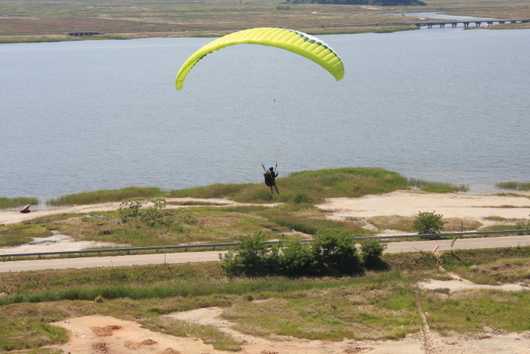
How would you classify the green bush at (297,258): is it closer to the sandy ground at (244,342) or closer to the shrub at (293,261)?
the shrub at (293,261)

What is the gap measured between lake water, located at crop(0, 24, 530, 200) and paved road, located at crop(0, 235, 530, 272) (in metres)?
18.3

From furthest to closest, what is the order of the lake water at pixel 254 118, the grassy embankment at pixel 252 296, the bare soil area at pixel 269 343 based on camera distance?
the lake water at pixel 254 118 → the grassy embankment at pixel 252 296 → the bare soil area at pixel 269 343

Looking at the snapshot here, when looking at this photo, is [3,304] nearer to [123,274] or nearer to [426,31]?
[123,274]

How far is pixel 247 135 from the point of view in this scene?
213 ft

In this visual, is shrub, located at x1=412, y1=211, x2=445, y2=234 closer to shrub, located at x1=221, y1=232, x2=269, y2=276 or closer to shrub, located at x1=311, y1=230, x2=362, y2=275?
shrub, located at x1=311, y1=230, x2=362, y2=275

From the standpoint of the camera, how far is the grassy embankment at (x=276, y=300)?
2094cm

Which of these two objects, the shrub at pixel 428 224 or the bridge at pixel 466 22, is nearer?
the shrub at pixel 428 224

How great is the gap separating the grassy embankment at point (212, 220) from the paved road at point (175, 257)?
2612 mm

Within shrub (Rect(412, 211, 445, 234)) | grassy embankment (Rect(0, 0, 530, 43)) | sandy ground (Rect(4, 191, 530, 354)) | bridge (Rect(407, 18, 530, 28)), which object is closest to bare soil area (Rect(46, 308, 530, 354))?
sandy ground (Rect(4, 191, 530, 354))

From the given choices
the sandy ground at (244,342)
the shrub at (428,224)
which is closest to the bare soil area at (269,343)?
the sandy ground at (244,342)

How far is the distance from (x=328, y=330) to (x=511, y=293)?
27.1 feet

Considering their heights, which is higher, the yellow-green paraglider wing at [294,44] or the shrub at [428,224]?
the yellow-green paraglider wing at [294,44]


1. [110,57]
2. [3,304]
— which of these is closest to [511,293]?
[3,304]

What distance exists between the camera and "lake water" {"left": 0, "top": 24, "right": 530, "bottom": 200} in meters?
54.2
